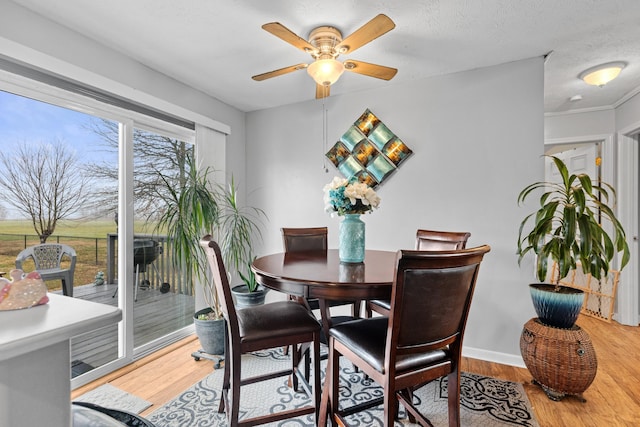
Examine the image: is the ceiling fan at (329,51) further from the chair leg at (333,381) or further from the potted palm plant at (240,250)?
the chair leg at (333,381)

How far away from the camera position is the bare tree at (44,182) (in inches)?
76.4

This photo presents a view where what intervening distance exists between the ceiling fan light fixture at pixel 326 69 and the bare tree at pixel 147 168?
148 centimetres

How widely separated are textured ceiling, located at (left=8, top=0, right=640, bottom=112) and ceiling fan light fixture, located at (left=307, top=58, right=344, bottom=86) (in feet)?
0.91

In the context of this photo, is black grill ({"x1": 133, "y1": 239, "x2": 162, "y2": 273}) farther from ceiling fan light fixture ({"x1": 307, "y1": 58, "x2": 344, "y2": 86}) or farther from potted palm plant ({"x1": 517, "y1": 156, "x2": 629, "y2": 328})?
potted palm plant ({"x1": 517, "y1": 156, "x2": 629, "y2": 328})

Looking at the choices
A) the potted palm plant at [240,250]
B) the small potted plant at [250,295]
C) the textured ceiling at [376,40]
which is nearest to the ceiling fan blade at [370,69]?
the textured ceiling at [376,40]

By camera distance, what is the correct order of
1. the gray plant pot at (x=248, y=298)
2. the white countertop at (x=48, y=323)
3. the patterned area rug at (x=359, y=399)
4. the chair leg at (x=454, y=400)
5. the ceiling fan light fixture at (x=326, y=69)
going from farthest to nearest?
1. the gray plant pot at (x=248, y=298)
2. the ceiling fan light fixture at (x=326, y=69)
3. the patterned area rug at (x=359, y=399)
4. the chair leg at (x=454, y=400)
5. the white countertop at (x=48, y=323)

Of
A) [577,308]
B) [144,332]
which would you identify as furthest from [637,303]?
[144,332]

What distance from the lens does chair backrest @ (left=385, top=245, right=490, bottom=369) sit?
1.23 metres

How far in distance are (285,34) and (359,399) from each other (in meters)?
2.27

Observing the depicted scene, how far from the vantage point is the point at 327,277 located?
159cm

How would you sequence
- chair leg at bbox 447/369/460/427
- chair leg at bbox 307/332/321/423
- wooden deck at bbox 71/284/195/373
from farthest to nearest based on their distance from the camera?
1. wooden deck at bbox 71/284/195/373
2. chair leg at bbox 307/332/321/423
3. chair leg at bbox 447/369/460/427

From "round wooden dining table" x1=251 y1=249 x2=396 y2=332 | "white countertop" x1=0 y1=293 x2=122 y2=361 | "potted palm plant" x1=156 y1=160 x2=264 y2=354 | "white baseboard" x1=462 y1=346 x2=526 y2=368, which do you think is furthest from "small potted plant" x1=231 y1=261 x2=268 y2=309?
"white countertop" x1=0 y1=293 x2=122 y2=361

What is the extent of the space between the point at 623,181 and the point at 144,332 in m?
5.00

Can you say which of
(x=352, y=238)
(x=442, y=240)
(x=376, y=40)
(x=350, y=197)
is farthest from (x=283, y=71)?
(x=442, y=240)
